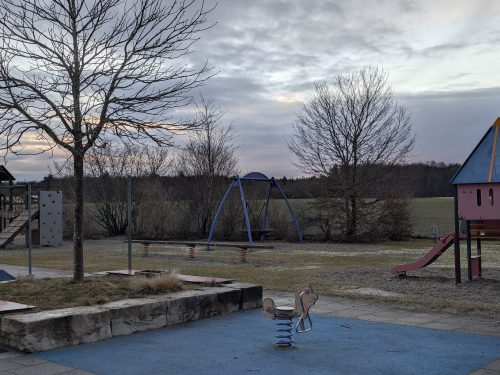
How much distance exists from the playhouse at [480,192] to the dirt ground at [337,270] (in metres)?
1.05

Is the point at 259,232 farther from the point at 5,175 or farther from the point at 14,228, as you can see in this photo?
the point at 5,175

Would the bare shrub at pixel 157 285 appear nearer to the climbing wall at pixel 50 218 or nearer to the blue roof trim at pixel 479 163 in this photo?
the blue roof trim at pixel 479 163

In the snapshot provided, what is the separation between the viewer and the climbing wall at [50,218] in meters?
25.8

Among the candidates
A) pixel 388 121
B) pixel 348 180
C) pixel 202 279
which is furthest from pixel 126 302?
pixel 388 121

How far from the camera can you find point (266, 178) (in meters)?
25.0

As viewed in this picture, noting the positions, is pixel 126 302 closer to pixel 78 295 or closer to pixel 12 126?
pixel 78 295

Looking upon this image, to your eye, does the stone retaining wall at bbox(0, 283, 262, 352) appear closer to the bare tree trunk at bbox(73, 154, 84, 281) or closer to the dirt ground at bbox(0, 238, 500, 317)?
the bare tree trunk at bbox(73, 154, 84, 281)

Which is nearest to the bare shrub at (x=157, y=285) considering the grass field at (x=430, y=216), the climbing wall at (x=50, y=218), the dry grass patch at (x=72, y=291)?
the dry grass patch at (x=72, y=291)

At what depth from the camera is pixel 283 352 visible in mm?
6543

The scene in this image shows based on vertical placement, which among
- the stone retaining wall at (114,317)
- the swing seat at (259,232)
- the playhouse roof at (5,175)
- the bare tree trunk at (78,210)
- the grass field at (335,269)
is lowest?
the grass field at (335,269)

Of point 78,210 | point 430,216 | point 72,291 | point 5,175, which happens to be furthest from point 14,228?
point 430,216

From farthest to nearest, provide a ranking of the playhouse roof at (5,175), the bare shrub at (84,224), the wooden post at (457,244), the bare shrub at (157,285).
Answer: the bare shrub at (84,224) → the playhouse roof at (5,175) → the wooden post at (457,244) → the bare shrub at (157,285)

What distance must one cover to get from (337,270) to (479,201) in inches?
161

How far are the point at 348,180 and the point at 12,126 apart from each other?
69.7 feet
